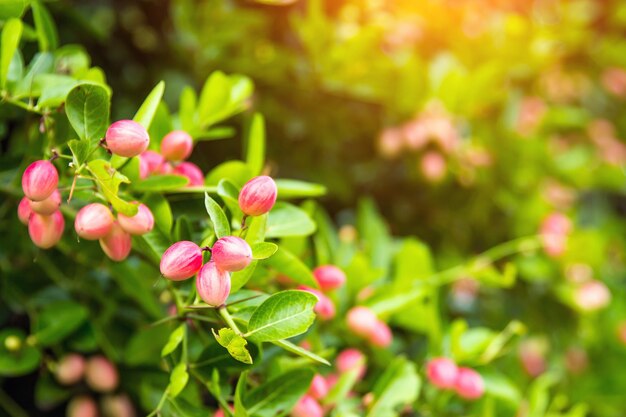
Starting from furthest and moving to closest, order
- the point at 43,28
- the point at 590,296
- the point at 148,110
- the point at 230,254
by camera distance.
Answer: the point at 590,296 → the point at 43,28 → the point at 148,110 → the point at 230,254

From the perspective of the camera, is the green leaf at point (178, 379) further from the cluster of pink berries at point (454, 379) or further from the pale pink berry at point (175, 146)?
the cluster of pink berries at point (454, 379)

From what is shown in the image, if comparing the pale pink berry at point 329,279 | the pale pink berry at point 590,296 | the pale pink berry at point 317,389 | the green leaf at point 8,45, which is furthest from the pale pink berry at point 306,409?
the pale pink berry at point 590,296

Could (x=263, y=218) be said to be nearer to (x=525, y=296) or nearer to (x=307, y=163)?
(x=307, y=163)

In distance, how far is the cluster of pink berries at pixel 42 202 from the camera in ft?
1.69

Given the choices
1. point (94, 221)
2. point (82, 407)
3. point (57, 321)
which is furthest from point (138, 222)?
point (82, 407)

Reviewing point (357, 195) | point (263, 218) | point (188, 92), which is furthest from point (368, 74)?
point (263, 218)

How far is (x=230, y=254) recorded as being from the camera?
480 mm

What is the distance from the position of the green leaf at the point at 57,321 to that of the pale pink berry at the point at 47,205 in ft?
0.66

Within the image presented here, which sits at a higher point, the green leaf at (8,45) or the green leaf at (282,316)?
the green leaf at (8,45)

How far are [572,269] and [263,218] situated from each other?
2.91 ft

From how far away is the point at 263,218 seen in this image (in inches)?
22.2

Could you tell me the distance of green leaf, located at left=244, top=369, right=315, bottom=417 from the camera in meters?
0.58

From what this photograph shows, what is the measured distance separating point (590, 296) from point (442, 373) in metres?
0.56

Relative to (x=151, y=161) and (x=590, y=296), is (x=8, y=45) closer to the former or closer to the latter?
(x=151, y=161)
